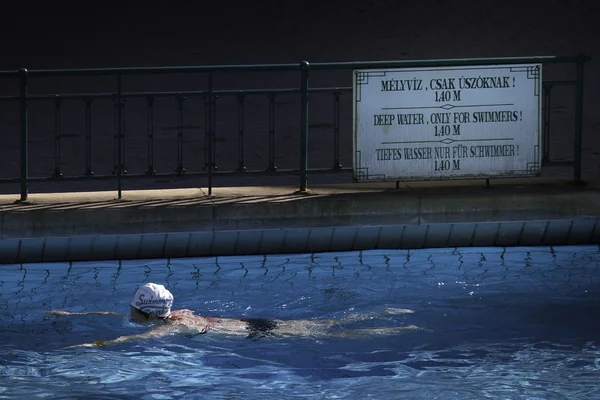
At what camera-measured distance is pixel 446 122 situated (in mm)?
11781

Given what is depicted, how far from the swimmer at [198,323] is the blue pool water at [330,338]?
78 mm

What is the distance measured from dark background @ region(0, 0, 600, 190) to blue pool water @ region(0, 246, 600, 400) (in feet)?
16.8

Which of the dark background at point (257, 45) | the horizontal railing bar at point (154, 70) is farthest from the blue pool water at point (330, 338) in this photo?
the dark background at point (257, 45)

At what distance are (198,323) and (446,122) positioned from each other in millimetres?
3911

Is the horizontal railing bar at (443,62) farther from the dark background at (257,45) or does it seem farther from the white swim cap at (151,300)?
the dark background at (257,45)

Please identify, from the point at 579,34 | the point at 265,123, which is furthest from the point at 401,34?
→ the point at 265,123

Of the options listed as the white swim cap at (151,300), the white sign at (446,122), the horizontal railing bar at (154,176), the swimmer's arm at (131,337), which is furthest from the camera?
the white sign at (446,122)

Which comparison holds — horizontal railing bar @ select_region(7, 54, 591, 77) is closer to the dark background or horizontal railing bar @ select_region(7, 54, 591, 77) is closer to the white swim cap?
the white swim cap

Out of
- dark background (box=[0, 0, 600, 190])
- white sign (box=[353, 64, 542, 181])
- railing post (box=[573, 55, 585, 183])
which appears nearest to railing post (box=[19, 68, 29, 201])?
white sign (box=[353, 64, 542, 181])

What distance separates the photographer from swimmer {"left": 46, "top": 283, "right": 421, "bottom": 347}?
343 inches

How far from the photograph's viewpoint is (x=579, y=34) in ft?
73.4

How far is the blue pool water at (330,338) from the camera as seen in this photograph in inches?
313

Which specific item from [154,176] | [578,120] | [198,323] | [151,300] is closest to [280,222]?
[154,176]

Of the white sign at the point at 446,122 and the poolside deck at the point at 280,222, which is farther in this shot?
the white sign at the point at 446,122
